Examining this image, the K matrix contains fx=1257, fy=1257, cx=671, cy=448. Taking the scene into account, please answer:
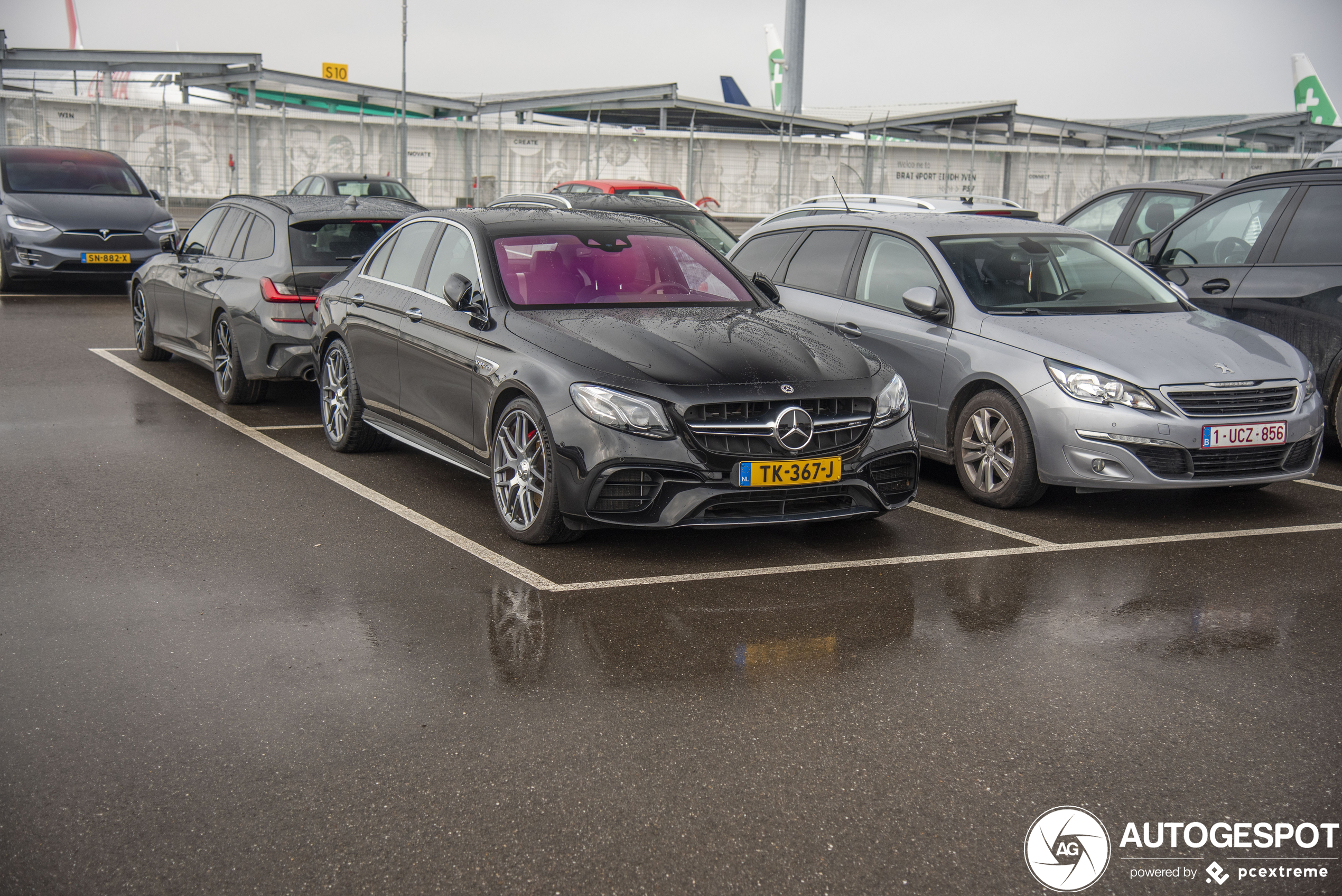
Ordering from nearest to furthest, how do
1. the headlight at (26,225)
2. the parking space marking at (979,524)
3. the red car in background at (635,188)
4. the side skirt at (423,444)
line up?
the parking space marking at (979,524)
the side skirt at (423,444)
the headlight at (26,225)
the red car in background at (635,188)

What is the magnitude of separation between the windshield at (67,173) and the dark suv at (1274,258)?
522 inches

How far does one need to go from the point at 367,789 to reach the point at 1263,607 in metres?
3.70

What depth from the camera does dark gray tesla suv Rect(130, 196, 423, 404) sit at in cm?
859

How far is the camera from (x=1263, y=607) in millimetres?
5145

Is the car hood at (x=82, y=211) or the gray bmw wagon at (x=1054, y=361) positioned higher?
the car hood at (x=82, y=211)

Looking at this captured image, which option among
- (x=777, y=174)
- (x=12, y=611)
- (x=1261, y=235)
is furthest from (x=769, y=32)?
(x=12, y=611)

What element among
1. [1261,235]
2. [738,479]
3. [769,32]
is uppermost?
[769,32]

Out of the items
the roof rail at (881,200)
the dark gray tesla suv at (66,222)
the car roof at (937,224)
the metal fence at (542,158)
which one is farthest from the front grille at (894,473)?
the metal fence at (542,158)

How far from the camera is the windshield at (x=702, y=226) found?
13.9 m

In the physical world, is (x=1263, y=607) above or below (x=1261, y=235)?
below

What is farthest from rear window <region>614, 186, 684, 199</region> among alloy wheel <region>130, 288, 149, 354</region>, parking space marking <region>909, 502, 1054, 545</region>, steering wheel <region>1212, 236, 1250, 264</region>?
parking space marking <region>909, 502, 1054, 545</region>

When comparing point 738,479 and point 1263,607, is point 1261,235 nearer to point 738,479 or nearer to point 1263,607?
point 1263,607

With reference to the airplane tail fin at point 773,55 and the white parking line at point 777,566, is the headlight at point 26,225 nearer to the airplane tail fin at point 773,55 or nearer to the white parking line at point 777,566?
the white parking line at point 777,566

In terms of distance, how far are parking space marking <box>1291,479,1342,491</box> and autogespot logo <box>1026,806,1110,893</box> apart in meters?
5.05
